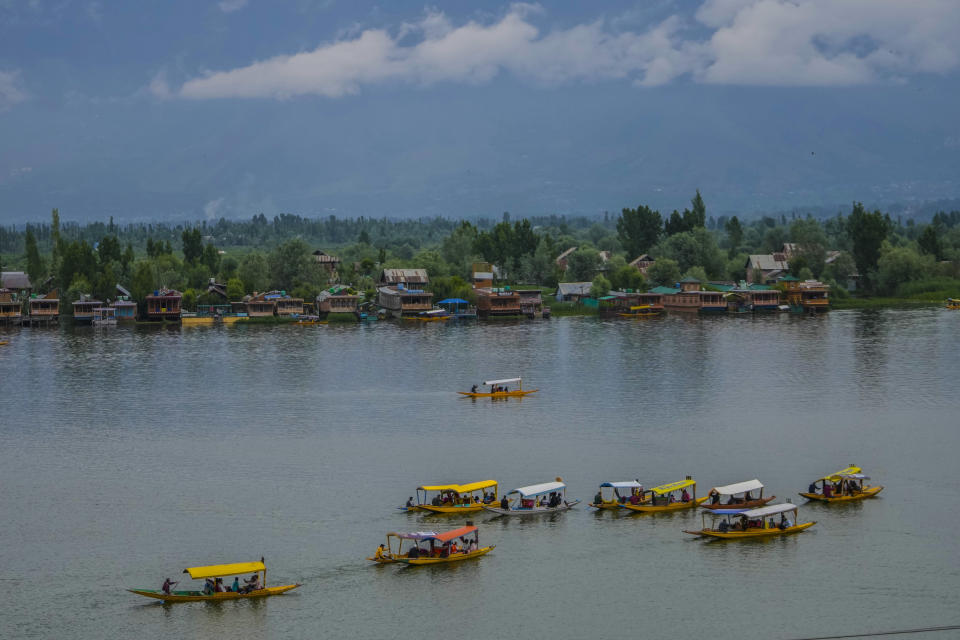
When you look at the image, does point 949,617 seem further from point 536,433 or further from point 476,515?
point 536,433

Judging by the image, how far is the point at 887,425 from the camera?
49625mm

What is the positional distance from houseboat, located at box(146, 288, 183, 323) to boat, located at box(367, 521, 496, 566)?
77579mm

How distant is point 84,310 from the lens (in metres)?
106

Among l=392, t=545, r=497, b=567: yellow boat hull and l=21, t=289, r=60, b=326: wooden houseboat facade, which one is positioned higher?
l=21, t=289, r=60, b=326: wooden houseboat facade

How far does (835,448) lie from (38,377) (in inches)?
1893

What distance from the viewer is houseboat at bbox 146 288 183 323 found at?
4171 inches

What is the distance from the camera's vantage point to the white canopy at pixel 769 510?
34969 millimetres

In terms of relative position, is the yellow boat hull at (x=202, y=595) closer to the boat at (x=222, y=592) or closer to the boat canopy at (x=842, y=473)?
the boat at (x=222, y=592)

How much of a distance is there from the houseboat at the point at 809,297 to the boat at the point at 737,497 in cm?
7628

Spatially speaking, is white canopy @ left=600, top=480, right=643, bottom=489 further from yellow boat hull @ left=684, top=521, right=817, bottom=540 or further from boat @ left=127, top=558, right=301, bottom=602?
boat @ left=127, top=558, right=301, bottom=602

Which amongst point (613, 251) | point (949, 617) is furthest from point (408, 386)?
point (613, 251)

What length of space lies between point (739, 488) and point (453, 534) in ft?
33.7

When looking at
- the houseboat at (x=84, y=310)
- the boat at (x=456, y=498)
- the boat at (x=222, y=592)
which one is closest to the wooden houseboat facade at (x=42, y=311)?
the houseboat at (x=84, y=310)

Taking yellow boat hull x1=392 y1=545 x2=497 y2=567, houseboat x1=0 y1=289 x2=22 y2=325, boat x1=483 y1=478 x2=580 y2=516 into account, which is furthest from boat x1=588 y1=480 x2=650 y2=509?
houseboat x1=0 y1=289 x2=22 y2=325
